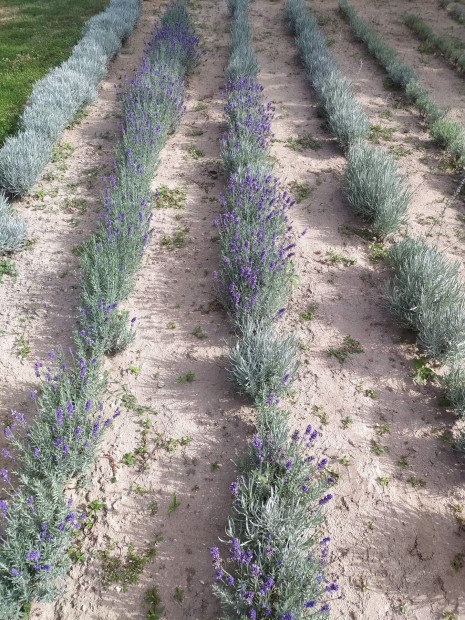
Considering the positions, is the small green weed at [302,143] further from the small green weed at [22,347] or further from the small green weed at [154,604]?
the small green weed at [154,604]

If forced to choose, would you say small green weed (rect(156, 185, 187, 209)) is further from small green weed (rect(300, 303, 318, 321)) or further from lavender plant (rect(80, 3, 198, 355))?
small green weed (rect(300, 303, 318, 321))

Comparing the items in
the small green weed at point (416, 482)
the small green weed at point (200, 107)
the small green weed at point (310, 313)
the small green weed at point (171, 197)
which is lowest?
the small green weed at point (416, 482)

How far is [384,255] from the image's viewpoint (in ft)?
15.3

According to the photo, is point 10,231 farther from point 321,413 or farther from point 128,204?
point 321,413

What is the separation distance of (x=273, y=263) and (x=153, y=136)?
2754 mm

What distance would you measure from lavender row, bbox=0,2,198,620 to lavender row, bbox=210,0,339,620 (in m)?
0.92

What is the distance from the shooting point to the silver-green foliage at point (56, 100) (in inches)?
200

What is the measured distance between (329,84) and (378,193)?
11.3 feet

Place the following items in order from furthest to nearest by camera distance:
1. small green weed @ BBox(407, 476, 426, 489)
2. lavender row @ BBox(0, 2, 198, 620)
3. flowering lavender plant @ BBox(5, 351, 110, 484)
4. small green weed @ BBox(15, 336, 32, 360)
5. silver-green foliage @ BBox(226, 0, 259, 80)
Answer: silver-green foliage @ BBox(226, 0, 259, 80) → small green weed @ BBox(15, 336, 32, 360) → small green weed @ BBox(407, 476, 426, 489) → flowering lavender plant @ BBox(5, 351, 110, 484) → lavender row @ BBox(0, 2, 198, 620)

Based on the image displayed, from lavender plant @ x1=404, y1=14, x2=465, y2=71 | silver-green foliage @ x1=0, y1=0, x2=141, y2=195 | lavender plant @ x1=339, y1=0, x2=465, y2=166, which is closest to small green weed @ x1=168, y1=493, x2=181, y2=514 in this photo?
silver-green foliage @ x1=0, y1=0, x2=141, y2=195

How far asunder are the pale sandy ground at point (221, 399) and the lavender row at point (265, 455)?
190 mm

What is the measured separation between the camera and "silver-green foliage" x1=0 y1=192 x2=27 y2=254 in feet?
14.2

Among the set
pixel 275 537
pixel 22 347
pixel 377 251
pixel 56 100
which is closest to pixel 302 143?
pixel 377 251

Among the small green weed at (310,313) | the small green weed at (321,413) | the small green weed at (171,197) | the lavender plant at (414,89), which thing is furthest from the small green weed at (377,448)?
the lavender plant at (414,89)
